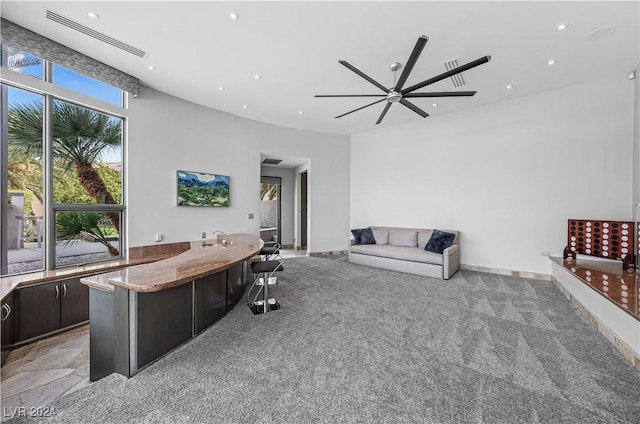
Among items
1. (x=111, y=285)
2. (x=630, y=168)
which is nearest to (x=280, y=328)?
(x=111, y=285)

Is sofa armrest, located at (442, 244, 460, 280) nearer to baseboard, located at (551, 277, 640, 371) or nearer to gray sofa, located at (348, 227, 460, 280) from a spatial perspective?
gray sofa, located at (348, 227, 460, 280)

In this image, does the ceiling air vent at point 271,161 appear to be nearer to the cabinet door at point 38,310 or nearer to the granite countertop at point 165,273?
the granite countertop at point 165,273

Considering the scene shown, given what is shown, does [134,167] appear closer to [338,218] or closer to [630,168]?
[338,218]

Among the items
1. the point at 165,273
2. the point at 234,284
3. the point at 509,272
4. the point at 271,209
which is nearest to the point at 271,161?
the point at 271,209

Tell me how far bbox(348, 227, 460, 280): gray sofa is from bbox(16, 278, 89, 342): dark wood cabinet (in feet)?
15.0

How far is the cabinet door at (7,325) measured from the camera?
2262 mm

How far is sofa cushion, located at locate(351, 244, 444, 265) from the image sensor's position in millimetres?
4543

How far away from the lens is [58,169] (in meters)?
3.15

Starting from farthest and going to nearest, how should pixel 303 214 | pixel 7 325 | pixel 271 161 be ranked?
pixel 303 214 → pixel 271 161 → pixel 7 325

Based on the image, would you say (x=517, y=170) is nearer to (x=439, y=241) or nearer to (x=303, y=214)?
(x=439, y=241)

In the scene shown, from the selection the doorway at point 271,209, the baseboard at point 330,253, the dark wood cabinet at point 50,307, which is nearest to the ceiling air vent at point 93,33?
the dark wood cabinet at point 50,307

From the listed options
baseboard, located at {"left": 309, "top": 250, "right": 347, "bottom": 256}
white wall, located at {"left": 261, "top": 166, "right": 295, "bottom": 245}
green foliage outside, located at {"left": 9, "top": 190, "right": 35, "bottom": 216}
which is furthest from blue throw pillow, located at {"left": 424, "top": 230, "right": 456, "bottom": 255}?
green foliage outside, located at {"left": 9, "top": 190, "right": 35, "bottom": 216}

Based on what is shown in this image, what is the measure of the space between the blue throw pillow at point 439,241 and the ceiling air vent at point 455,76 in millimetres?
2696

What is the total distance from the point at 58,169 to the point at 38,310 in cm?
176
